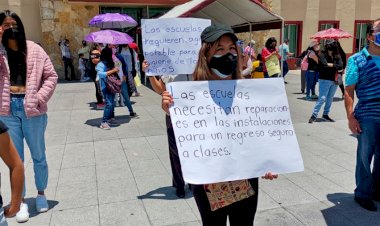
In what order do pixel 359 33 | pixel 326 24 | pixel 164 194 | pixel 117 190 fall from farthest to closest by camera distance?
pixel 359 33 < pixel 326 24 < pixel 117 190 < pixel 164 194

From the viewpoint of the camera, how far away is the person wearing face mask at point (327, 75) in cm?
788

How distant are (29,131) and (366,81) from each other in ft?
11.2

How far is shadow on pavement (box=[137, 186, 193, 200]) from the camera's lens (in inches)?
165

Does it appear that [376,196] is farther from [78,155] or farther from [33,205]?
[78,155]

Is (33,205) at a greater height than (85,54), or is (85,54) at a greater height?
(85,54)

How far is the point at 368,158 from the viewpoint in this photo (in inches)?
151

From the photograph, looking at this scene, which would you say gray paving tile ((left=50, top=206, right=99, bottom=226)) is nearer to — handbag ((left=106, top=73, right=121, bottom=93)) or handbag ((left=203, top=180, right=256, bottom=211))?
handbag ((left=203, top=180, right=256, bottom=211))

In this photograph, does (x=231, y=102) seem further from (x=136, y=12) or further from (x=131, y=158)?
(x=136, y=12)

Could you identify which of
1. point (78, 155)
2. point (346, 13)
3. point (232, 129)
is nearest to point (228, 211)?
point (232, 129)

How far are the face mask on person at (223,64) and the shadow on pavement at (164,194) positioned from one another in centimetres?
223

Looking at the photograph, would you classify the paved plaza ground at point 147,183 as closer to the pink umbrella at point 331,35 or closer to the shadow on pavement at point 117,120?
the shadow on pavement at point 117,120

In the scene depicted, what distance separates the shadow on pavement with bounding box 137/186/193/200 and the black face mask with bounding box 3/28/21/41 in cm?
212

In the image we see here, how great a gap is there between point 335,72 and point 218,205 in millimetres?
6476

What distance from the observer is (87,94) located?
12.7m
